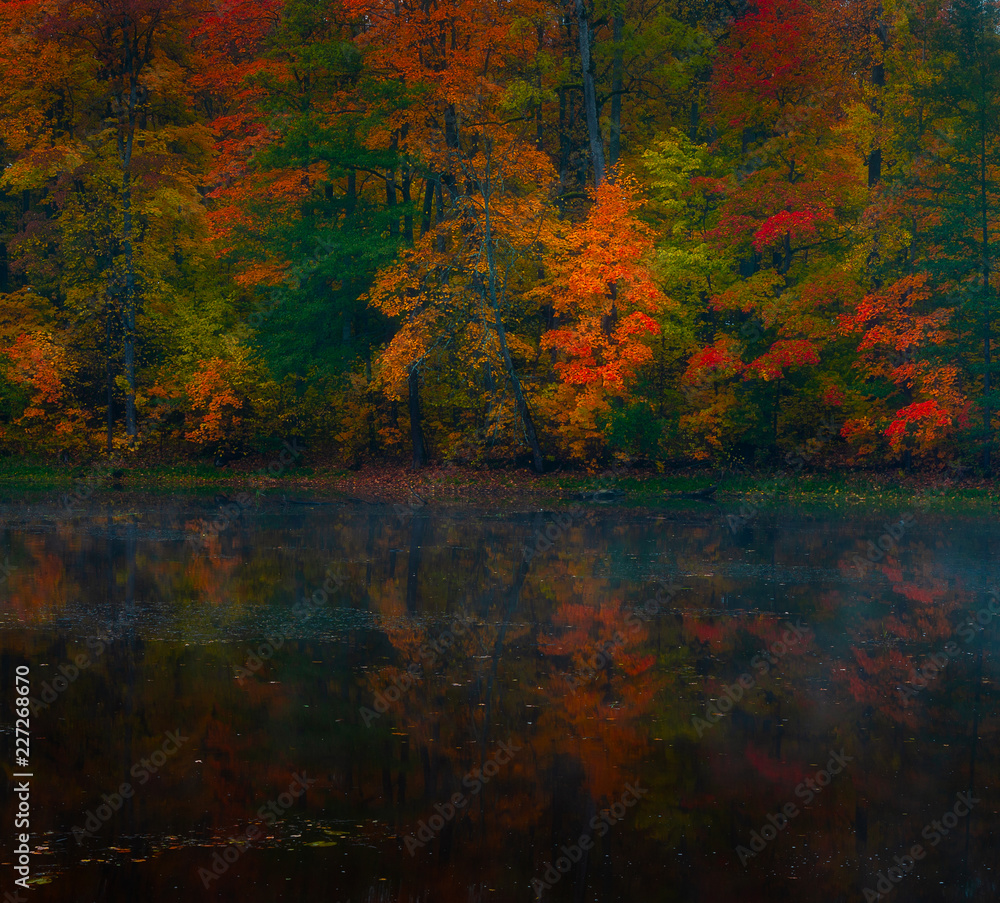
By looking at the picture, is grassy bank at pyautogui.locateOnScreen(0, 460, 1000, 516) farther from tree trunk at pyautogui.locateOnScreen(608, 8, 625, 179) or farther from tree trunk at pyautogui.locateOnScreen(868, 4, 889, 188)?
tree trunk at pyautogui.locateOnScreen(608, 8, 625, 179)

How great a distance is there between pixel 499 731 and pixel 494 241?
2500 cm

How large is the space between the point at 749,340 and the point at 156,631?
82.3 ft

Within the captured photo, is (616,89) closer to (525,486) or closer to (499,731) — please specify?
(525,486)

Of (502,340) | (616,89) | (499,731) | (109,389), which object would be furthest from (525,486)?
(499,731)

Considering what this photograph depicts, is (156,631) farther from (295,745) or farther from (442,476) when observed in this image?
(442,476)

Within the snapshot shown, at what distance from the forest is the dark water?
15.6m

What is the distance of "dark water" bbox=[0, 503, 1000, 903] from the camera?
7.02 metres

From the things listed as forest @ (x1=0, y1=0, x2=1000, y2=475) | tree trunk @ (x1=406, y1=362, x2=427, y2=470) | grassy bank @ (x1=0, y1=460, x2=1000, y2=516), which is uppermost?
forest @ (x1=0, y1=0, x2=1000, y2=475)

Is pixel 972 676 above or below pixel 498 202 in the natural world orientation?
below

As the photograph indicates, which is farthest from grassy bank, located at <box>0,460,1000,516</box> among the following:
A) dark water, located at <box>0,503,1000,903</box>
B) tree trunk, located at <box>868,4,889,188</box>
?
dark water, located at <box>0,503,1000,903</box>

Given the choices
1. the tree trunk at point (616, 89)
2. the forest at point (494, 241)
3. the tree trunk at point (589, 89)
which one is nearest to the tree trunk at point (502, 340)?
the forest at point (494, 241)

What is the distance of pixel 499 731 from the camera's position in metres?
9.60

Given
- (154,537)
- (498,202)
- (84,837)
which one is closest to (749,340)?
(498,202)

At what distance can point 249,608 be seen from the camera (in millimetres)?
14805
